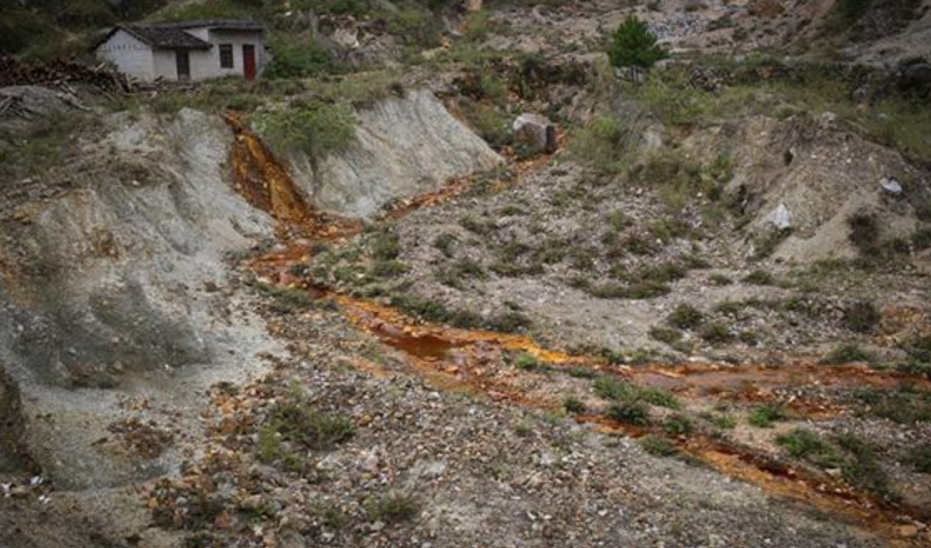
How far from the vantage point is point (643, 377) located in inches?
845

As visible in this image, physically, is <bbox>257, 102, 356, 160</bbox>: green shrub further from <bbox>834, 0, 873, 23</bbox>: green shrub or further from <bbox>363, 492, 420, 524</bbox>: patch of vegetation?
<bbox>834, 0, 873, 23</bbox>: green shrub

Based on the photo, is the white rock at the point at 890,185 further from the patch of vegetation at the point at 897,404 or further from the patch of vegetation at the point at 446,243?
the patch of vegetation at the point at 446,243

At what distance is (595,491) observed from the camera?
16344 millimetres

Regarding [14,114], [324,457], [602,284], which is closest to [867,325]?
[602,284]

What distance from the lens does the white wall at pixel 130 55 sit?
127 ft

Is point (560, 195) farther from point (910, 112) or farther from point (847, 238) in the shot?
point (910, 112)

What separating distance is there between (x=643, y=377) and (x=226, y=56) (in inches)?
1131

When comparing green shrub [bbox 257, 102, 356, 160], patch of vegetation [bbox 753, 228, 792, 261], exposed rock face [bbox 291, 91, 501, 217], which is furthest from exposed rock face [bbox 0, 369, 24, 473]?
patch of vegetation [bbox 753, 228, 792, 261]

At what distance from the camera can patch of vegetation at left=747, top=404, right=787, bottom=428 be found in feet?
62.2

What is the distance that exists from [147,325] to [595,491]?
11518 mm

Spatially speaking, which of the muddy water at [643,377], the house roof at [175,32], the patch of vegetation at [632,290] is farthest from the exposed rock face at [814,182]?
the house roof at [175,32]

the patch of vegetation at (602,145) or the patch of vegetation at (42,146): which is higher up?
the patch of vegetation at (42,146)

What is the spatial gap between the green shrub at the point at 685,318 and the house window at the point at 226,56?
26.6m

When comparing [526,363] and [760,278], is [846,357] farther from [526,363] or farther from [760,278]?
[526,363]
